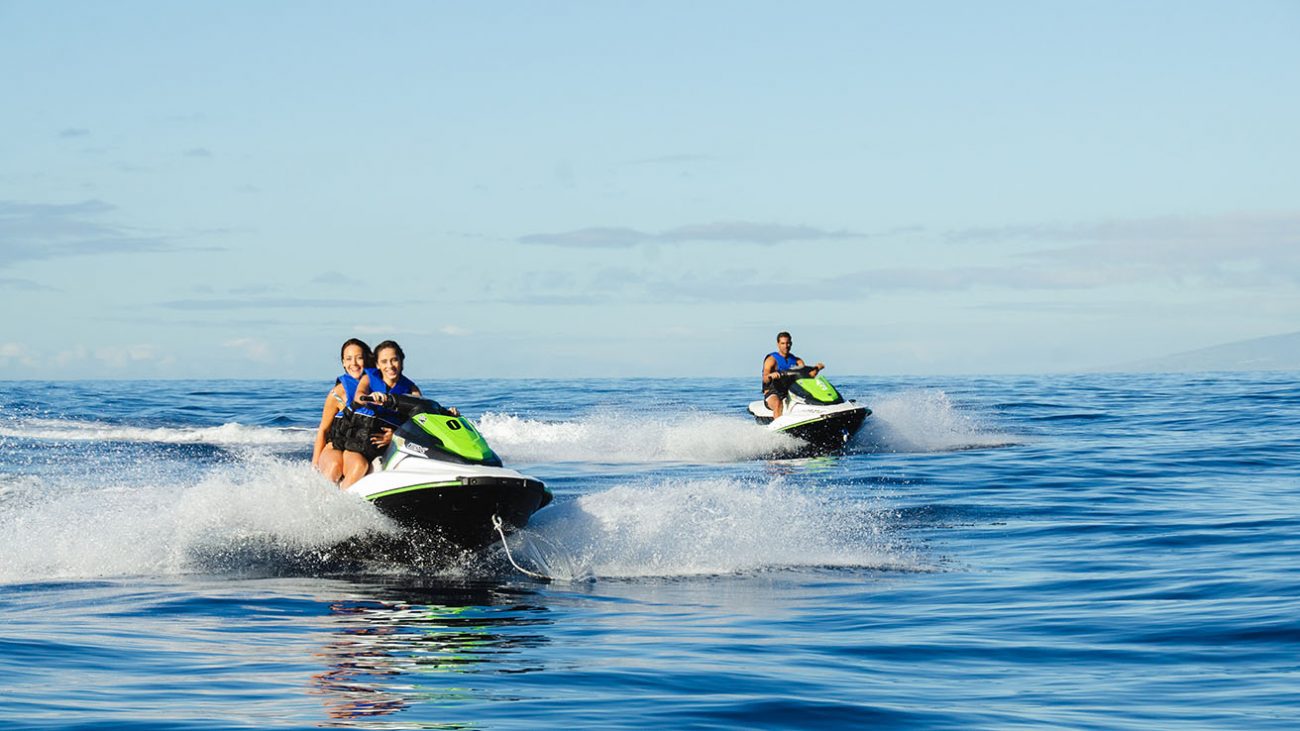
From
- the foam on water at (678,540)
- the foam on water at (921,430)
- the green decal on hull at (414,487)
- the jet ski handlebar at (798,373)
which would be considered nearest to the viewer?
the green decal on hull at (414,487)

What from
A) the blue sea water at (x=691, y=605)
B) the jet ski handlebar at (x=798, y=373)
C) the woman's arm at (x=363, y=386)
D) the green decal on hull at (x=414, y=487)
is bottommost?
the blue sea water at (x=691, y=605)

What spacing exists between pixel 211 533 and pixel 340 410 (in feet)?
4.68

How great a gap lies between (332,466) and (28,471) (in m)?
9.85

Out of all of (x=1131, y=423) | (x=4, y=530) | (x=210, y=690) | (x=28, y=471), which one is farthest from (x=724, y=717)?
(x=1131, y=423)

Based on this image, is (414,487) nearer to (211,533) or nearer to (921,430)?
(211,533)

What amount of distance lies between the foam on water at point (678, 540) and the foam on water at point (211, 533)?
4.72ft

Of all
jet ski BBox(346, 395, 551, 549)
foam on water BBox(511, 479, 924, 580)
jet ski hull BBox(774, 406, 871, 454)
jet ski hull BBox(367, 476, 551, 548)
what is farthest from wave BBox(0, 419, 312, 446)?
jet ski hull BBox(367, 476, 551, 548)

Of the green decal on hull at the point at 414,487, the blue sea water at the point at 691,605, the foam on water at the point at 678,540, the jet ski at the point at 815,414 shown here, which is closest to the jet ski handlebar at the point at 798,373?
the jet ski at the point at 815,414

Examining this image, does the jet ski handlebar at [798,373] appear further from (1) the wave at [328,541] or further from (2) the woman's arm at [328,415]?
(2) the woman's arm at [328,415]

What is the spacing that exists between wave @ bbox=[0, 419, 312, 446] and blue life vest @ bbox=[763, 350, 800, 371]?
28.6 feet

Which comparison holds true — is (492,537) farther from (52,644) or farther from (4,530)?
(4,530)

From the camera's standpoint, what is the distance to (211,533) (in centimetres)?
1115

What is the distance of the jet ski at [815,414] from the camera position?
2239 cm

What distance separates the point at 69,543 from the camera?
442 inches
